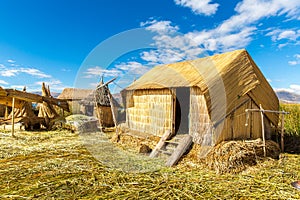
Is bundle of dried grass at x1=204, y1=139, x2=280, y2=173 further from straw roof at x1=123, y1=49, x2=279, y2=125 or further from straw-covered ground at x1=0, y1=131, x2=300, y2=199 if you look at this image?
straw roof at x1=123, y1=49, x2=279, y2=125

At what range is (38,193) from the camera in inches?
202

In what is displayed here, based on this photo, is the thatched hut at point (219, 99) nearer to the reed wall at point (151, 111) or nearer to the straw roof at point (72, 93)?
the reed wall at point (151, 111)

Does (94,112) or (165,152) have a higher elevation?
(94,112)

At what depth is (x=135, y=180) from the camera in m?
5.97

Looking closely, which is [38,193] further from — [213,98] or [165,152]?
[213,98]

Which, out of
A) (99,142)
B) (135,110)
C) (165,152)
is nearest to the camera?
(165,152)

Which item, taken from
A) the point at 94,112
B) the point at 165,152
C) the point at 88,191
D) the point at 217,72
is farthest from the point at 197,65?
the point at 94,112

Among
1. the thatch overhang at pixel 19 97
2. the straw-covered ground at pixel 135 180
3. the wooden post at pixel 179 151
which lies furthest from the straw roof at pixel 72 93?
the wooden post at pixel 179 151

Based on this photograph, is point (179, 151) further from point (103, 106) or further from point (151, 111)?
point (103, 106)

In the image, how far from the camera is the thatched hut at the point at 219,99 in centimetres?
769

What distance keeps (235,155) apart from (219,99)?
1.92m

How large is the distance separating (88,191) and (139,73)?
33.5 feet

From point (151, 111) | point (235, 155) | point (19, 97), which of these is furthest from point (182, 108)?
point (19, 97)

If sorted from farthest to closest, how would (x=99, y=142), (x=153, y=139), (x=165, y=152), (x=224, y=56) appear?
(x=99, y=142), (x=153, y=139), (x=224, y=56), (x=165, y=152)
